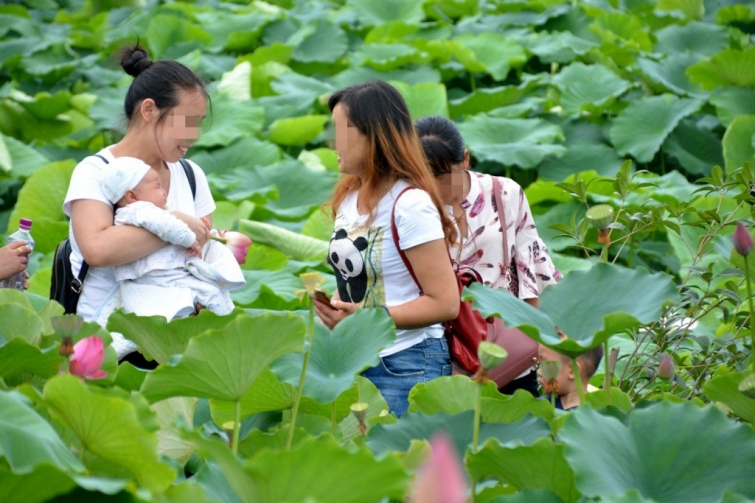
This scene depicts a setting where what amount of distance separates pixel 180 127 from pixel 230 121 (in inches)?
116

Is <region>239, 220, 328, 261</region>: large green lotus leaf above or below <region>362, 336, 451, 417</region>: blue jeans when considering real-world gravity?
below

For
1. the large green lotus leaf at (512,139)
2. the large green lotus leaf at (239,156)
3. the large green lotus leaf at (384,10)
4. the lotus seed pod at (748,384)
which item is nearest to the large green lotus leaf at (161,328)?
the lotus seed pod at (748,384)

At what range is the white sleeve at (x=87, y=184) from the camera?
1.65 metres

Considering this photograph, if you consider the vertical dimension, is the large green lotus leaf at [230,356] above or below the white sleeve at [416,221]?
above

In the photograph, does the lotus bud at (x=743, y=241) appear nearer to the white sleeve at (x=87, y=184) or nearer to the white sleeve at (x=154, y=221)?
the white sleeve at (x=154, y=221)

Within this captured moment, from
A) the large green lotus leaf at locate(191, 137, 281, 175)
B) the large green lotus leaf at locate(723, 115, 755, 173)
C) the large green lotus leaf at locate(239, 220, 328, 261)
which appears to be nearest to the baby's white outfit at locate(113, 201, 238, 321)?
the large green lotus leaf at locate(239, 220, 328, 261)

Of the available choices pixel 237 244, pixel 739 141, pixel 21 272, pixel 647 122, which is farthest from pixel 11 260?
pixel 647 122

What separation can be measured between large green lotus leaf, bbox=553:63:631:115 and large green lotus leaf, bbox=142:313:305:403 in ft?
12.8

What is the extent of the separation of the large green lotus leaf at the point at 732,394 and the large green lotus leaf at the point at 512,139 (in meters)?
2.96

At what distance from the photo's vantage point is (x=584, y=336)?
1213mm

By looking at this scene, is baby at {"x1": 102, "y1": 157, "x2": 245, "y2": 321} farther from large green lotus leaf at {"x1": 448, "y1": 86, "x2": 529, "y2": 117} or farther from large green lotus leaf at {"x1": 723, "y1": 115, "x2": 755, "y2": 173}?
large green lotus leaf at {"x1": 448, "y1": 86, "x2": 529, "y2": 117}

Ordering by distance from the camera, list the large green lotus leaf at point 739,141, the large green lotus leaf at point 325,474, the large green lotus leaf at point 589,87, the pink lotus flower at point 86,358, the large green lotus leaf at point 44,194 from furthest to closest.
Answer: the large green lotus leaf at point 589,87
the large green lotus leaf at point 739,141
the large green lotus leaf at point 44,194
the pink lotus flower at point 86,358
the large green lotus leaf at point 325,474

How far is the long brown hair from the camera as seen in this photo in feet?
5.50

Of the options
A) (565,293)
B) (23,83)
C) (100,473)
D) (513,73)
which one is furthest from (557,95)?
(100,473)
